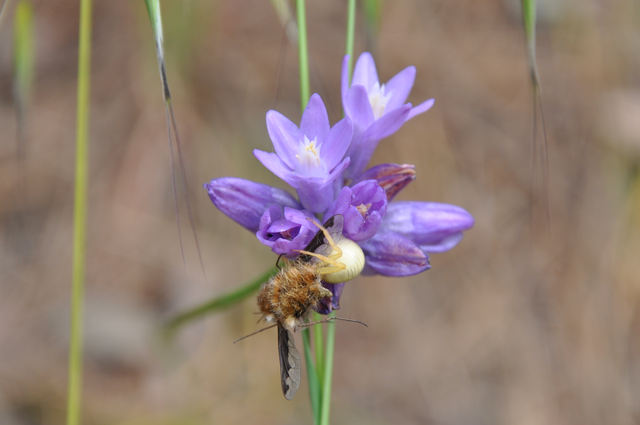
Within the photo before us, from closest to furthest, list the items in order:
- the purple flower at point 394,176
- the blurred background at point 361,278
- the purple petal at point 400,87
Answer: the purple flower at point 394,176 < the purple petal at point 400,87 < the blurred background at point 361,278

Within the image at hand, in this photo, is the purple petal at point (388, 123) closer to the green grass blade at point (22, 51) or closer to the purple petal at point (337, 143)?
the purple petal at point (337, 143)

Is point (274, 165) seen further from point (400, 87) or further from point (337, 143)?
point (400, 87)

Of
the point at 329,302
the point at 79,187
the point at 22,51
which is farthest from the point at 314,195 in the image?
the point at 22,51

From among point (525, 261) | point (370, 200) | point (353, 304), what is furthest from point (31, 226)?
point (525, 261)

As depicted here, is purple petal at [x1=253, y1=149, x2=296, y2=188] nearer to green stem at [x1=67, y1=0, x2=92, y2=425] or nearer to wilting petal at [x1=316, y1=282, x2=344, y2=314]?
wilting petal at [x1=316, y1=282, x2=344, y2=314]

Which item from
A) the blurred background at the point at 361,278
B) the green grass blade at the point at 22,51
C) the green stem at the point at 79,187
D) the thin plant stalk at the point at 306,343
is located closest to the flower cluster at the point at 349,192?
the thin plant stalk at the point at 306,343

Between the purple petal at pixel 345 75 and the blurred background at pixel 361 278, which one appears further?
the blurred background at pixel 361 278

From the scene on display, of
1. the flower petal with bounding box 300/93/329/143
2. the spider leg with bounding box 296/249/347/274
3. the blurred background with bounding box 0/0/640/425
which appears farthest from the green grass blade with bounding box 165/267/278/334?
the blurred background with bounding box 0/0/640/425
